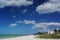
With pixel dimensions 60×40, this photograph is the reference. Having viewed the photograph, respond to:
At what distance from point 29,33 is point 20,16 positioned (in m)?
0.53

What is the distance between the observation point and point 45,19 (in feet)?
30.7

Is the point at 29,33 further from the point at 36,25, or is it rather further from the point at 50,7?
the point at 50,7

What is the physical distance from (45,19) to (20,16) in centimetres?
67

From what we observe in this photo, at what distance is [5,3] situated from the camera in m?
9.32

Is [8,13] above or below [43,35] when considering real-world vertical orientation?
above

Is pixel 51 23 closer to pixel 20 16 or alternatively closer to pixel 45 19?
pixel 45 19

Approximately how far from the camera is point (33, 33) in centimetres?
948

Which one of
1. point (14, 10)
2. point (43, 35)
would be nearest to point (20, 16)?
point (14, 10)

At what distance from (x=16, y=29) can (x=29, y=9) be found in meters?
0.66

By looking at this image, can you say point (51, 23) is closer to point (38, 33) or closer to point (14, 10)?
point (38, 33)

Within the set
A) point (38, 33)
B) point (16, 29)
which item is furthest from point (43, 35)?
point (16, 29)

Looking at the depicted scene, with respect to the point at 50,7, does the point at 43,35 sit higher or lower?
lower

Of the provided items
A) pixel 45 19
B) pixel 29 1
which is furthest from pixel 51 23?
pixel 29 1

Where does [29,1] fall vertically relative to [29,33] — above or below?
above
